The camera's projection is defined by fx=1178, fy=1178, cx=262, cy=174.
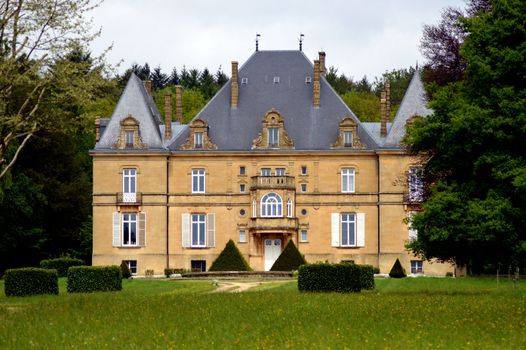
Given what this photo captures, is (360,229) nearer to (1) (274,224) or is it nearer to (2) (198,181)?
(1) (274,224)

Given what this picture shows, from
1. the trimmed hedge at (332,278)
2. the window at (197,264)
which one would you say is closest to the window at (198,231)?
the window at (197,264)

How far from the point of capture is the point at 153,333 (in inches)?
918

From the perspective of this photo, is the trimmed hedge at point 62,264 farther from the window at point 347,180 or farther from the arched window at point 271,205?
the window at point 347,180

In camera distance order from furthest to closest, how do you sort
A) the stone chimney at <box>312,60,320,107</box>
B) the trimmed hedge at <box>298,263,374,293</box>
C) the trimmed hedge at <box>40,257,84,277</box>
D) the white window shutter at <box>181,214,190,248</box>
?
the stone chimney at <box>312,60,320,107</box> → the white window shutter at <box>181,214,190,248</box> → the trimmed hedge at <box>40,257,84,277</box> → the trimmed hedge at <box>298,263,374,293</box>

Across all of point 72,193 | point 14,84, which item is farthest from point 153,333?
point 72,193

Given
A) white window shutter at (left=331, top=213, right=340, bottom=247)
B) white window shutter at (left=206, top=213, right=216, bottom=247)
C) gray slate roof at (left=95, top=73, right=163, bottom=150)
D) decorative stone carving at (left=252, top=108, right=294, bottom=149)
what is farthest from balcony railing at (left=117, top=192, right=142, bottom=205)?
white window shutter at (left=331, top=213, right=340, bottom=247)

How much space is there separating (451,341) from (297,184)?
41376 millimetres

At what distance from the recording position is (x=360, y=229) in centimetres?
6247

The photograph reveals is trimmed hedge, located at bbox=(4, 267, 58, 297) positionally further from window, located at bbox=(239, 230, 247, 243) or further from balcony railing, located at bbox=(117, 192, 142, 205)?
window, located at bbox=(239, 230, 247, 243)

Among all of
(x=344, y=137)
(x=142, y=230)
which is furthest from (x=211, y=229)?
(x=344, y=137)

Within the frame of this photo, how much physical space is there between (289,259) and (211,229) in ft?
21.6

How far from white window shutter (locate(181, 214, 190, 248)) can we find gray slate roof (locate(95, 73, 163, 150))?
3.98m

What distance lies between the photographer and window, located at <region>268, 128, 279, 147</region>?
6325 cm

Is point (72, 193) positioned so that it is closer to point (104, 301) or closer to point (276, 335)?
point (104, 301)
